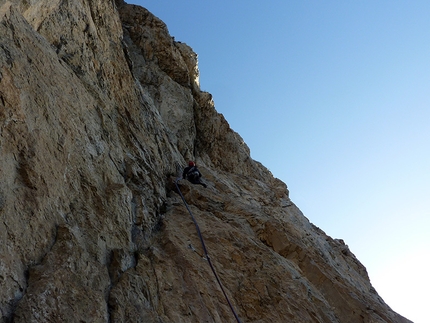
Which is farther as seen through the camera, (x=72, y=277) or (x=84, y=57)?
(x=84, y=57)

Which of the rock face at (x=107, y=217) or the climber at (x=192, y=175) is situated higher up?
the climber at (x=192, y=175)

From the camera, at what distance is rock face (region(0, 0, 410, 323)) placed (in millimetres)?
5324

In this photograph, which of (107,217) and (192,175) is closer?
(107,217)

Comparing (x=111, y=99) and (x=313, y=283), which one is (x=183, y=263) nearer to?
(x=313, y=283)

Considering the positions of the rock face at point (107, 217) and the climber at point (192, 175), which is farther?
the climber at point (192, 175)

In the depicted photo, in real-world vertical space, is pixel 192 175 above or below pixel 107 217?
above

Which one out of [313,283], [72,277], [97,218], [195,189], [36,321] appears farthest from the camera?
[195,189]

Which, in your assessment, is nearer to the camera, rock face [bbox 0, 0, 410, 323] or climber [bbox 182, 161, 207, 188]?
rock face [bbox 0, 0, 410, 323]

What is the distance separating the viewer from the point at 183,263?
290 inches

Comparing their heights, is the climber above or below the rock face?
above

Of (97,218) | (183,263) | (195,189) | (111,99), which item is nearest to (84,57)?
(111,99)

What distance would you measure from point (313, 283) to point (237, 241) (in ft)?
6.99

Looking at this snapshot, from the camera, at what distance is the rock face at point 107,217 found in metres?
5.32

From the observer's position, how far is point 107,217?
7031 millimetres
